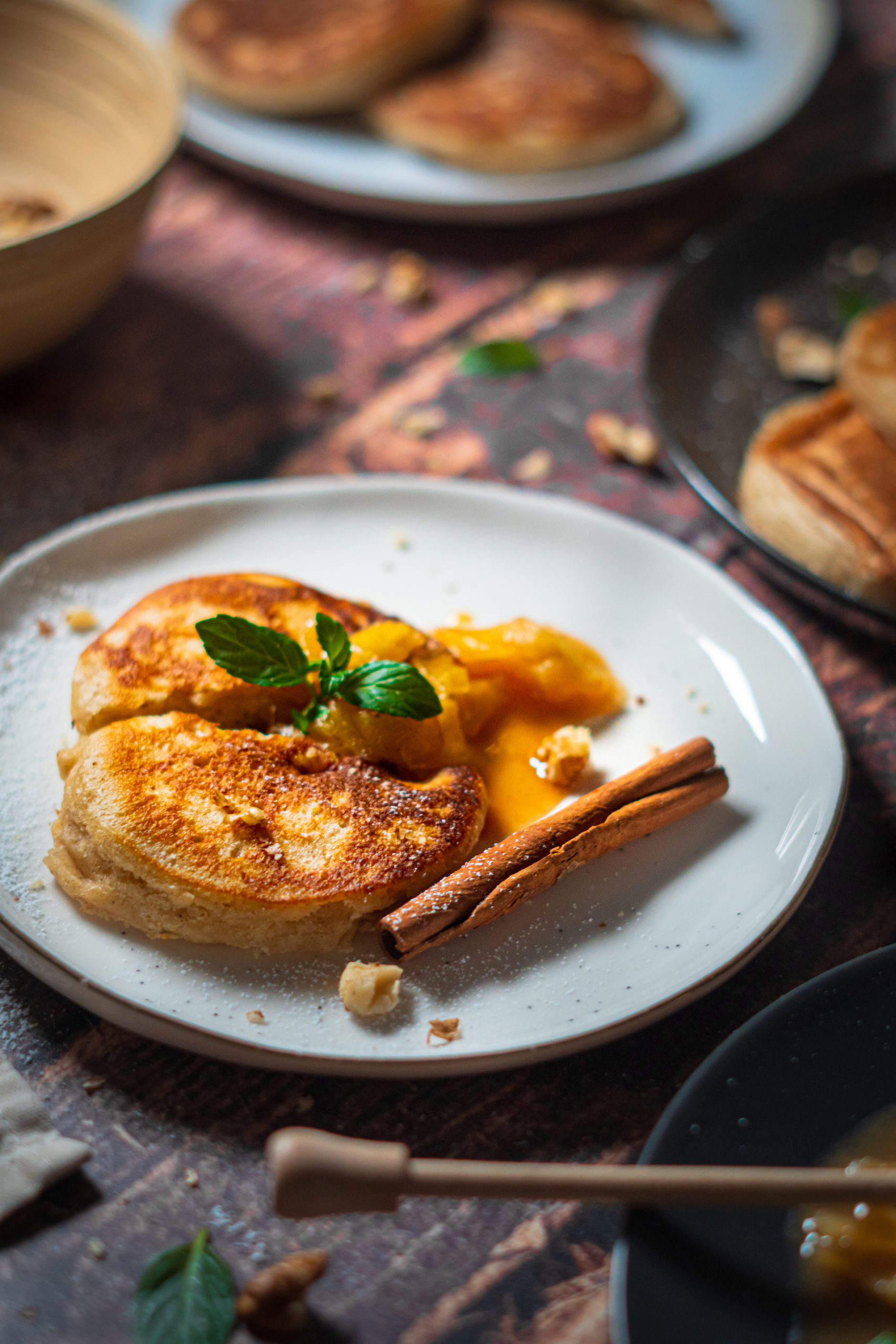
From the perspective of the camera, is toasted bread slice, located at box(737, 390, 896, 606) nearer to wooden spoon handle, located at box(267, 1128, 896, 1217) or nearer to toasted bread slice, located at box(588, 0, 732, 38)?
wooden spoon handle, located at box(267, 1128, 896, 1217)

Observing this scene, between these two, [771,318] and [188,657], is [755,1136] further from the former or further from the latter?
[771,318]

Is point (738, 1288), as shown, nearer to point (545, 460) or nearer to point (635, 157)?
point (545, 460)

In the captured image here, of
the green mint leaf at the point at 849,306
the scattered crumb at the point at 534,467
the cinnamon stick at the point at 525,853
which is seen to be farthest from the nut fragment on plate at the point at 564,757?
the green mint leaf at the point at 849,306

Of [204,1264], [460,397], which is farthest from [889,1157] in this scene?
[460,397]

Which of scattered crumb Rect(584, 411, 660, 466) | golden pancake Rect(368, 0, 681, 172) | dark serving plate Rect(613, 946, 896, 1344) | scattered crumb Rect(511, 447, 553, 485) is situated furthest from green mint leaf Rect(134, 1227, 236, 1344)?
golden pancake Rect(368, 0, 681, 172)

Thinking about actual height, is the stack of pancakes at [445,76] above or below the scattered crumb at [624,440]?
above

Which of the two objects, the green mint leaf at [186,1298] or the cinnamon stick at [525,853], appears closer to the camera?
the green mint leaf at [186,1298]

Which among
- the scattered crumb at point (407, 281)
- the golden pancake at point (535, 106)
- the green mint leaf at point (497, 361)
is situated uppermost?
the golden pancake at point (535, 106)

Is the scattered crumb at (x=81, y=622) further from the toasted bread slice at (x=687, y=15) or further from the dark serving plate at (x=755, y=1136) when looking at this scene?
the toasted bread slice at (x=687, y=15)
